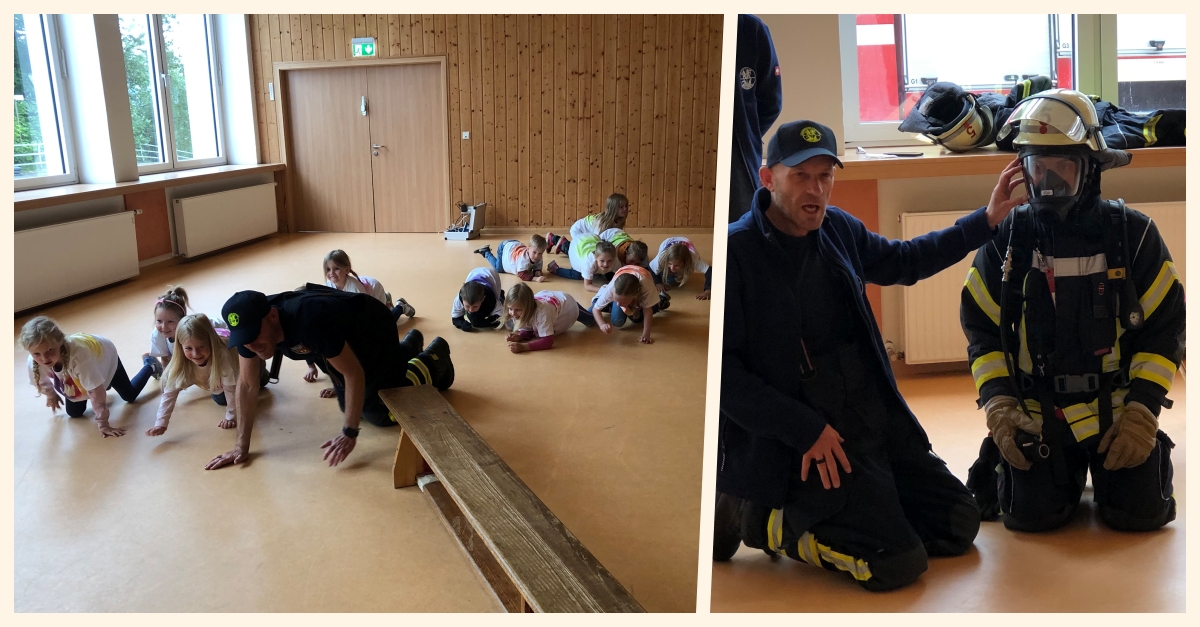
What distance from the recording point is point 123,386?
348cm

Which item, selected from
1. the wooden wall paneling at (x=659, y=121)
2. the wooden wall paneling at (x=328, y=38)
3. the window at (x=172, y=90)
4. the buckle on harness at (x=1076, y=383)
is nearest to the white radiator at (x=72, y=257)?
the window at (x=172, y=90)

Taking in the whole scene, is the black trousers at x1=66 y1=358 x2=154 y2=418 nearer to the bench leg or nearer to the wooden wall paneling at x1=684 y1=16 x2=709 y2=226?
the bench leg

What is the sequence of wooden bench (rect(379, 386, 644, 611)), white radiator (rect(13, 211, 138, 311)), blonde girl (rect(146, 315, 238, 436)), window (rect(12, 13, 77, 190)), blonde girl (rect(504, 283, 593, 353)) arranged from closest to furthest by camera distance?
wooden bench (rect(379, 386, 644, 611)) → blonde girl (rect(146, 315, 238, 436)) → blonde girl (rect(504, 283, 593, 353)) → white radiator (rect(13, 211, 138, 311)) → window (rect(12, 13, 77, 190))

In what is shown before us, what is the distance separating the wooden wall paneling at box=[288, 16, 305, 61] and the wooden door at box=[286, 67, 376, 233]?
0.18m

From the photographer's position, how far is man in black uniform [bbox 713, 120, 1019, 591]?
121cm

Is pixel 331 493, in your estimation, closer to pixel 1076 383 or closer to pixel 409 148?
pixel 1076 383

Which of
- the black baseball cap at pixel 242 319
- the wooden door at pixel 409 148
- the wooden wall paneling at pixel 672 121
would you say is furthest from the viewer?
the wooden door at pixel 409 148

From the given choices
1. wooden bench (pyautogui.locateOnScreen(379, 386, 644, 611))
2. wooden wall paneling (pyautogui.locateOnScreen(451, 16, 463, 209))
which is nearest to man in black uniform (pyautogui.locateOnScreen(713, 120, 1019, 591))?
wooden bench (pyautogui.locateOnScreen(379, 386, 644, 611))

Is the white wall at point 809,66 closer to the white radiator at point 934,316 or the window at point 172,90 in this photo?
the white radiator at point 934,316

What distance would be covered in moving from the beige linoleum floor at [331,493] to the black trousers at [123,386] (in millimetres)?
41

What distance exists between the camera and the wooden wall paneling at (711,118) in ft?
27.8

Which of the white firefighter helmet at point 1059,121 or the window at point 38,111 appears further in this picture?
the window at point 38,111
